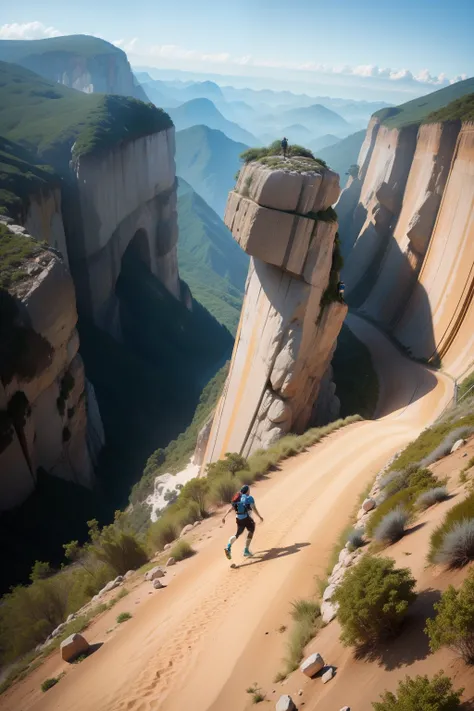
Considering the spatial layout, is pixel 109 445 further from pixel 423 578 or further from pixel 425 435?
pixel 423 578

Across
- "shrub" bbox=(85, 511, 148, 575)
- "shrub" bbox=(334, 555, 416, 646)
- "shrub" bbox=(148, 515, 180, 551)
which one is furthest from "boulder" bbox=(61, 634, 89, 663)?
"shrub" bbox=(334, 555, 416, 646)

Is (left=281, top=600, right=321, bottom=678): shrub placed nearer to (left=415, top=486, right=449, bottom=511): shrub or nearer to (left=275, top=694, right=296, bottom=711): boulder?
(left=275, top=694, right=296, bottom=711): boulder

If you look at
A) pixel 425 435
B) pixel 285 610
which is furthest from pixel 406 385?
pixel 285 610

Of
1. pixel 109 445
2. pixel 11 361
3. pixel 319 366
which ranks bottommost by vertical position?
pixel 109 445

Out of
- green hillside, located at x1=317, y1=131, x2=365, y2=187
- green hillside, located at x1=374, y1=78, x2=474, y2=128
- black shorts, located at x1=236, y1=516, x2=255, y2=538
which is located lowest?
black shorts, located at x1=236, y1=516, x2=255, y2=538

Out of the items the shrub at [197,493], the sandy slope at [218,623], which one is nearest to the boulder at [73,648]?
the sandy slope at [218,623]

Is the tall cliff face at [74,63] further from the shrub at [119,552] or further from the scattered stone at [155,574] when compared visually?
the scattered stone at [155,574]
